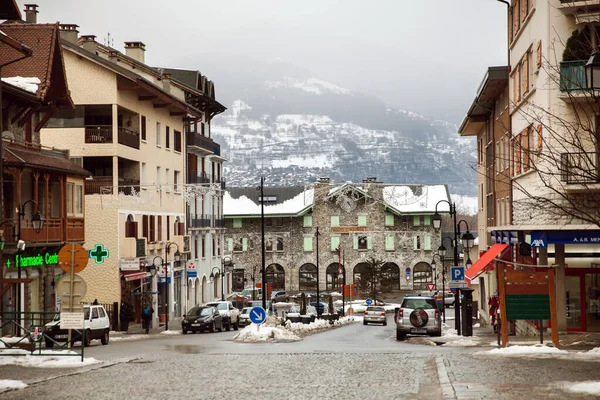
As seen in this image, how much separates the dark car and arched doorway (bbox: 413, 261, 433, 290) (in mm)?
56935

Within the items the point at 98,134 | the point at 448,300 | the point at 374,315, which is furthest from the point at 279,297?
the point at 98,134

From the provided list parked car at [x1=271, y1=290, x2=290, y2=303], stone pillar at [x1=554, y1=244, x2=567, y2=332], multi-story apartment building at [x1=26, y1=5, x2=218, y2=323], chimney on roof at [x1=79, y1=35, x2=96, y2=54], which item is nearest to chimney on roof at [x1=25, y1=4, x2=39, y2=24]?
multi-story apartment building at [x1=26, y1=5, x2=218, y2=323]

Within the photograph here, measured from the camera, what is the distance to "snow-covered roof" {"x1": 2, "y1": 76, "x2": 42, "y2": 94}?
38.0 m

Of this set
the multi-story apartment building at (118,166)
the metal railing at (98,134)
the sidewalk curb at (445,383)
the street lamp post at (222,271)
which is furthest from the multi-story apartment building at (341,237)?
the sidewalk curb at (445,383)

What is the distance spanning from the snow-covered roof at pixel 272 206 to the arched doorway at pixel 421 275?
42.9 ft

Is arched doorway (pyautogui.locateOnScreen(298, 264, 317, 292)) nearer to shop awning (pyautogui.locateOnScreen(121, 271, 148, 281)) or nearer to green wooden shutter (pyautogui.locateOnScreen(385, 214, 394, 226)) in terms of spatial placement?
green wooden shutter (pyautogui.locateOnScreen(385, 214, 394, 226))

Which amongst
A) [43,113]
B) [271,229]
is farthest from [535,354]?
[271,229]

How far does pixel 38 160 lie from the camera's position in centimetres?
3891

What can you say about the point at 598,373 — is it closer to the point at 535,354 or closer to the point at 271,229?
the point at 535,354

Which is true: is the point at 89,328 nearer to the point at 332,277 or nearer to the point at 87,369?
the point at 87,369

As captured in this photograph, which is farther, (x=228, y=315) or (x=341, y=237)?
(x=341, y=237)

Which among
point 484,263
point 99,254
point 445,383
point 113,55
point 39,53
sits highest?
point 113,55

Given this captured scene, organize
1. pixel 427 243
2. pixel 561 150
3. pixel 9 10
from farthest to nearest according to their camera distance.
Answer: pixel 427 243 < pixel 561 150 < pixel 9 10

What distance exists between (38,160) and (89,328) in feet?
28.0
